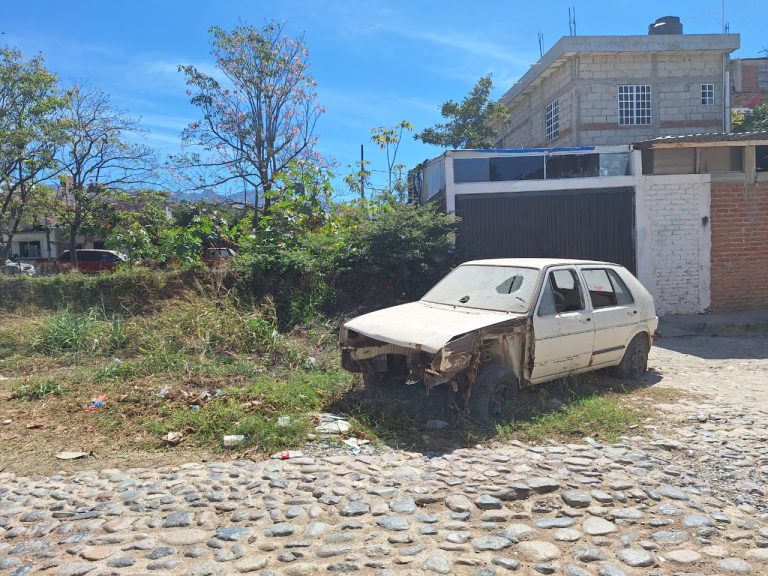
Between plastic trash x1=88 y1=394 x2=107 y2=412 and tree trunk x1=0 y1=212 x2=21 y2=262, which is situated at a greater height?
tree trunk x1=0 y1=212 x2=21 y2=262

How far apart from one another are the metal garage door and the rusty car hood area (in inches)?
262

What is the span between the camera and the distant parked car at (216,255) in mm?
11242

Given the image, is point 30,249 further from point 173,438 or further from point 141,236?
point 173,438

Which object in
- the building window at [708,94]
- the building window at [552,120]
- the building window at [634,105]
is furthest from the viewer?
the building window at [552,120]

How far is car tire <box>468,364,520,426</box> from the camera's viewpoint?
17.6ft

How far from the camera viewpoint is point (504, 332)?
220 inches

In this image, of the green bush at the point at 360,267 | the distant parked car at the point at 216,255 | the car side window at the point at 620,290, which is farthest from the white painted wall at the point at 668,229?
the car side window at the point at 620,290

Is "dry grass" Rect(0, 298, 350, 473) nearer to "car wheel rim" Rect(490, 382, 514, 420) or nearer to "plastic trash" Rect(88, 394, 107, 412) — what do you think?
"plastic trash" Rect(88, 394, 107, 412)

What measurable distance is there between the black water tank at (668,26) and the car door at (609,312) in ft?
65.8

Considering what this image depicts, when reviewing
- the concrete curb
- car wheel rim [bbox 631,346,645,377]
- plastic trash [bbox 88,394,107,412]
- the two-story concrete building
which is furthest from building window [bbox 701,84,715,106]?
plastic trash [bbox 88,394,107,412]

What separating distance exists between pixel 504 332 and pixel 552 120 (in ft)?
63.7

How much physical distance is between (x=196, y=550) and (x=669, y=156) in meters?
12.7

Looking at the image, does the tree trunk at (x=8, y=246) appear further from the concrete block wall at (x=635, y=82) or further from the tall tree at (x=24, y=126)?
the concrete block wall at (x=635, y=82)

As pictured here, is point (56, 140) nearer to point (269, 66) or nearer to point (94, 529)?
point (269, 66)
